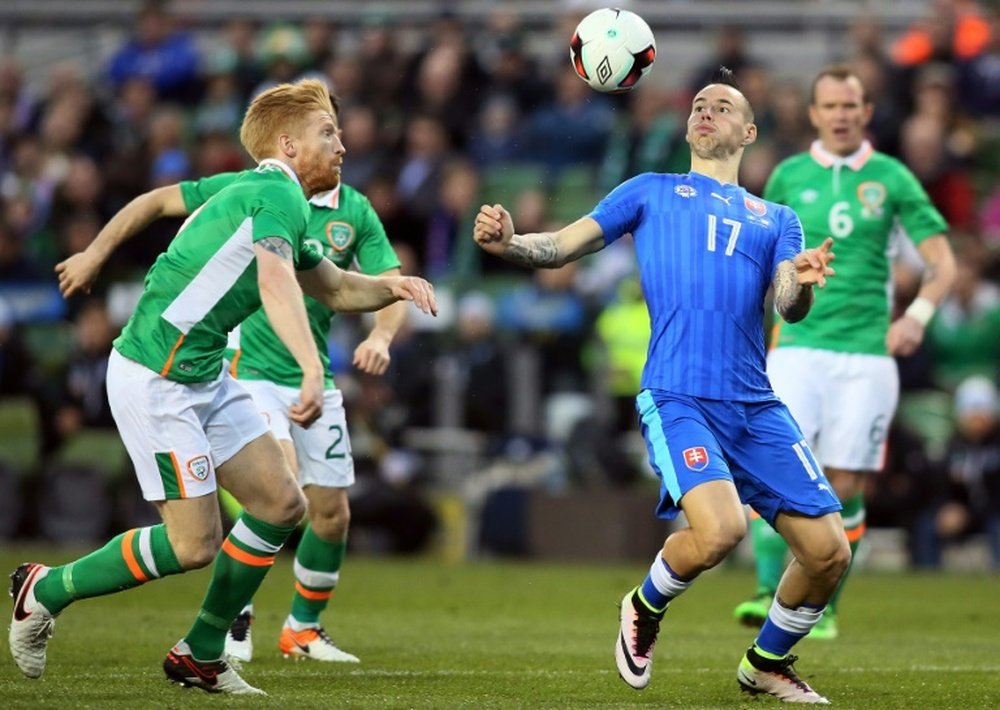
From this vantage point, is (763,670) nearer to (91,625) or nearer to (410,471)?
(91,625)

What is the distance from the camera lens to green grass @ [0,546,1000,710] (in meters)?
7.30

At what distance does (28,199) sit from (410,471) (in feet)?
22.9

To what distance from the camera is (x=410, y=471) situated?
57.0 ft

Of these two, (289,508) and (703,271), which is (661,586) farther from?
(289,508)

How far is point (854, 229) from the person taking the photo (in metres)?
10.5

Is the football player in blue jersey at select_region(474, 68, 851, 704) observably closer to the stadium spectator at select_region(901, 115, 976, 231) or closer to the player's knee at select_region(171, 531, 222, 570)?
the player's knee at select_region(171, 531, 222, 570)

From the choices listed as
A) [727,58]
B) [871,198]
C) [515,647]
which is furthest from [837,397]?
[727,58]

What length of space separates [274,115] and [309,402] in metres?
1.47

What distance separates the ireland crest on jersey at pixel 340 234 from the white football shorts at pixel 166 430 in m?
2.14

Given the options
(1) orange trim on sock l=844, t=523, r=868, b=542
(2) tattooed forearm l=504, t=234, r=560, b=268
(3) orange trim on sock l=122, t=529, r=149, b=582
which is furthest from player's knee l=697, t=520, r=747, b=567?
(1) orange trim on sock l=844, t=523, r=868, b=542

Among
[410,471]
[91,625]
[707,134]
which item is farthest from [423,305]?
[410,471]

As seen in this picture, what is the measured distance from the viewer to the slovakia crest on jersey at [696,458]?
717cm

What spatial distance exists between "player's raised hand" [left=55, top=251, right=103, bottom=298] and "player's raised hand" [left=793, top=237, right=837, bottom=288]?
2915mm

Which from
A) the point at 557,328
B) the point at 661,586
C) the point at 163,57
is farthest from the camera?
the point at 163,57
